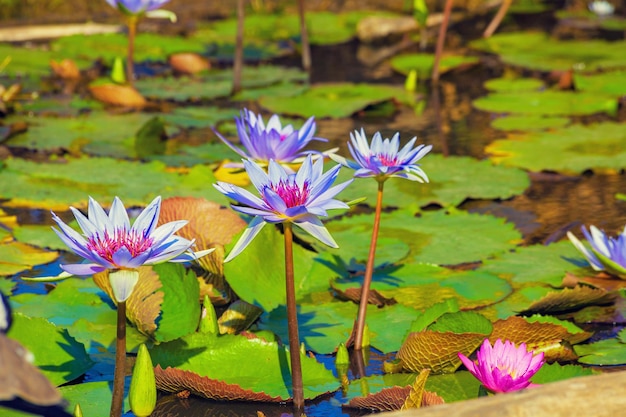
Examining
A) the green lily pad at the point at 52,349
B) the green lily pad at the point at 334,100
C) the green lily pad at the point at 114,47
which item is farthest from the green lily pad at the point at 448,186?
the green lily pad at the point at 114,47

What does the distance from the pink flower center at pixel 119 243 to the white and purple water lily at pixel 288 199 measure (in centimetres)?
15

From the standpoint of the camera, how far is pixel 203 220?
96.3 inches

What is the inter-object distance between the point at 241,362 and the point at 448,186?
1671mm

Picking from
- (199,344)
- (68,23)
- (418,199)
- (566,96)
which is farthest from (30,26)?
(199,344)

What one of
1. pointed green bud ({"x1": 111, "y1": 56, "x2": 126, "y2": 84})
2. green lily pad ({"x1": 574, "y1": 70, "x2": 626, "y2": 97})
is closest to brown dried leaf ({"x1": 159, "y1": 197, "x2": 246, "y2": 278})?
pointed green bud ({"x1": 111, "y1": 56, "x2": 126, "y2": 84})

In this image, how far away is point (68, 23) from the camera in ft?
23.4

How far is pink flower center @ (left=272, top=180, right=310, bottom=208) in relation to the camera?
1628 millimetres

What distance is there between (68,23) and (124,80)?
2.40 m

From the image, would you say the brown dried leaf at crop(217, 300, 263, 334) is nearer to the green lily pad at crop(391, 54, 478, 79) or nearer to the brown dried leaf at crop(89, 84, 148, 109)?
the brown dried leaf at crop(89, 84, 148, 109)

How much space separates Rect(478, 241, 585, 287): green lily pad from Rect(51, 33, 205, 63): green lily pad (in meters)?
3.84

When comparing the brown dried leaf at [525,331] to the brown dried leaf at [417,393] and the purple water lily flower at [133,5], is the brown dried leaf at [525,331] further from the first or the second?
the purple water lily flower at [133,5]

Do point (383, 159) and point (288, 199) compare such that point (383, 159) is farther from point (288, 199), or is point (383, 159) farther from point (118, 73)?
point (118, 73)

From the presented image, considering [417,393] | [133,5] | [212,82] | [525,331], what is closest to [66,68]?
[212,82]

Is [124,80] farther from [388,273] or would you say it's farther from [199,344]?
[199,344]
